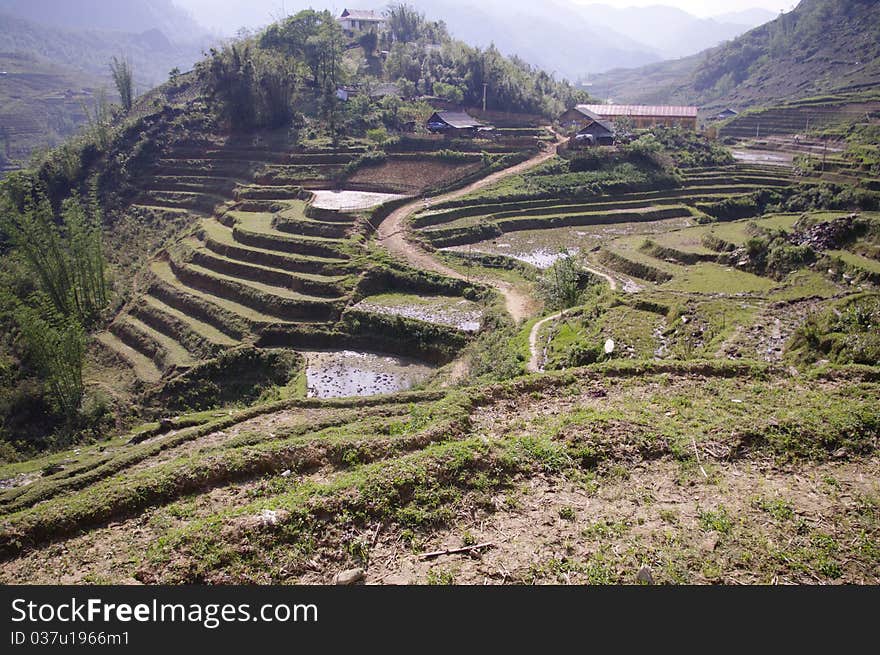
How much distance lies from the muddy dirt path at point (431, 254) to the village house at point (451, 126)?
741cm

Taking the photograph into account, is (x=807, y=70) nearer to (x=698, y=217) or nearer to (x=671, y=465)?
(x=698, y=217)

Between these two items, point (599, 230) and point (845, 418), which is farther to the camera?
point (599, 230)

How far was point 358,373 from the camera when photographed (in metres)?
25.1

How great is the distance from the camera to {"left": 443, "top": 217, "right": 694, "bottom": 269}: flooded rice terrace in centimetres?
3522

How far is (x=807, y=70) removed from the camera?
326 feet

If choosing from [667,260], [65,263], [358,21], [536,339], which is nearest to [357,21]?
[358,21]

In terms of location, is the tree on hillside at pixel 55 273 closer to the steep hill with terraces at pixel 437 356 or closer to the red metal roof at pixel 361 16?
the steep hill with terraces at pixel 437 356

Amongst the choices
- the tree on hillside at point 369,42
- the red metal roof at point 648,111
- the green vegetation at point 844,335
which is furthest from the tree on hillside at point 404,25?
the green vegetation at point 844,335

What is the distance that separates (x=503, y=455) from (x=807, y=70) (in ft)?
389

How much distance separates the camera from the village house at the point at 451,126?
53.4m

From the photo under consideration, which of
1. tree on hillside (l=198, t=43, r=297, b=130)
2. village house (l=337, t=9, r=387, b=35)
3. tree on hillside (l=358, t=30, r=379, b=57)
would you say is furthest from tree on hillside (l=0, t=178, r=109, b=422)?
village house (l=337, t=9, r=387, b=35)

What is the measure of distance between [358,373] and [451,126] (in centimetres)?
3532

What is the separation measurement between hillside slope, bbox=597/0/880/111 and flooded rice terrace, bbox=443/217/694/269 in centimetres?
5783

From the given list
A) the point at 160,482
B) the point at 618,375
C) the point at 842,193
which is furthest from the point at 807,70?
the point at 160,482
